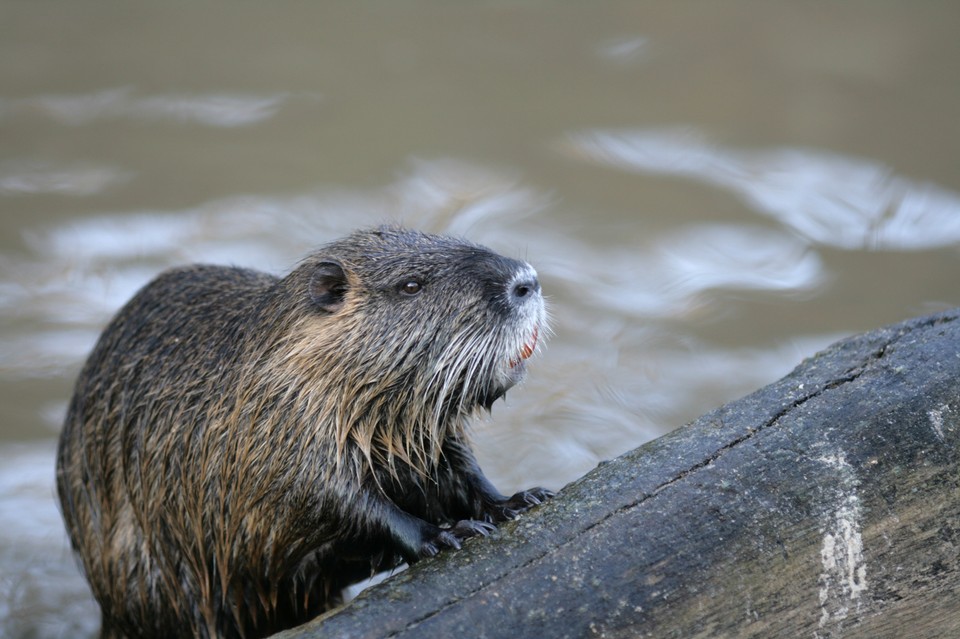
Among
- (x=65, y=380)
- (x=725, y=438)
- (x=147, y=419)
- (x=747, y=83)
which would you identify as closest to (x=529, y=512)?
(x=725, y=438)

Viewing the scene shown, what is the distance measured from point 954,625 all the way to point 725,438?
653 mm

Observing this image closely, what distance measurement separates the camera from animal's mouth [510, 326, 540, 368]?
3.14 metres

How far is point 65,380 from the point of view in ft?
19.7

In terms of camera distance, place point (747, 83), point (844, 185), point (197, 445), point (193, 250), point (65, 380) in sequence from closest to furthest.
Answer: point (197, 445), point (65, 380), point (193, 250), point (844, 185), point (747, 83)

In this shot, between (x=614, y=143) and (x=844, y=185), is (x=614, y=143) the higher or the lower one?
the higher one

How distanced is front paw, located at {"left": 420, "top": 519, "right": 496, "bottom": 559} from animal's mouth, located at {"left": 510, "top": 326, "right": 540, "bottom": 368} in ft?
1.55

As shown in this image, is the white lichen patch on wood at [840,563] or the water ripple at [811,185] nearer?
the white lichen patch on wood at [840,563]

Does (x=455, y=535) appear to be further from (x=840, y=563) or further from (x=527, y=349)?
(x=840, y=563)

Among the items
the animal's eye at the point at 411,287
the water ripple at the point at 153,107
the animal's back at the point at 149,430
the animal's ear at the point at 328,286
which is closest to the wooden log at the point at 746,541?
the animal's eye at the point at 411,287

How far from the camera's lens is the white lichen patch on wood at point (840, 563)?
273 cm

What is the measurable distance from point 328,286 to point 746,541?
4.23 feet

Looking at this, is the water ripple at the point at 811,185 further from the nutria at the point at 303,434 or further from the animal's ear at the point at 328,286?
the animal's ear at the point at 328,286

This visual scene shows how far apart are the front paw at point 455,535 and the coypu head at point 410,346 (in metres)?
0.35

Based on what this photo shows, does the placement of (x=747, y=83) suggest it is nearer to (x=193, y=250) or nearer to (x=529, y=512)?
(x=193, y=250)
